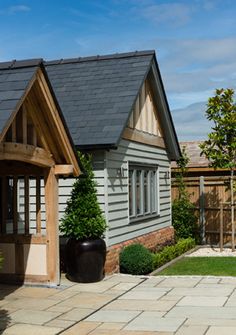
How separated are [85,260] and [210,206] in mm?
8173

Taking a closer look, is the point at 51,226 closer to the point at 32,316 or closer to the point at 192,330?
the point at 32,316

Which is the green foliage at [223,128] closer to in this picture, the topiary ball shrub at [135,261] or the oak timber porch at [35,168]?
the topiary ball shrub at [135,261]

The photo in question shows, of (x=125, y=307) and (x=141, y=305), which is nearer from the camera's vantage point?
(x=125, y=307)

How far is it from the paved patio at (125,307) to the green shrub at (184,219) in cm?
681

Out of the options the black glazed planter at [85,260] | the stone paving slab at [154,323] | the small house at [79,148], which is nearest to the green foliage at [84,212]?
the black glazed planter at [85,260]

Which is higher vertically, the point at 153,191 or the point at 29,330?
the point at 153,191

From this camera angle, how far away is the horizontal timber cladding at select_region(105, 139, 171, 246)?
1233 centimetres

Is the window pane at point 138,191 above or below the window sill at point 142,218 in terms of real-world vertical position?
above

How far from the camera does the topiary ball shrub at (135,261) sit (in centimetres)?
1230

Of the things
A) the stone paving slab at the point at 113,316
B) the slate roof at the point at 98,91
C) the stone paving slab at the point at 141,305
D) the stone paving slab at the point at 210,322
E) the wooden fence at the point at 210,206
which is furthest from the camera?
the wooden fence at the point at 210,206

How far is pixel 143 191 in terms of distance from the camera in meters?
15.1

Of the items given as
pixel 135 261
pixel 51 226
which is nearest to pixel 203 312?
pixel 51 226

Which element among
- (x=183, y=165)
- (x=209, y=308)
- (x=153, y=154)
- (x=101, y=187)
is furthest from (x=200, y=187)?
(x=209, y=308)

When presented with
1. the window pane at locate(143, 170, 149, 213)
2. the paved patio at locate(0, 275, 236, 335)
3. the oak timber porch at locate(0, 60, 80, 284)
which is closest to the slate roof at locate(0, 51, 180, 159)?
the oak timber porch at locate(0, 60, 80, 284)
